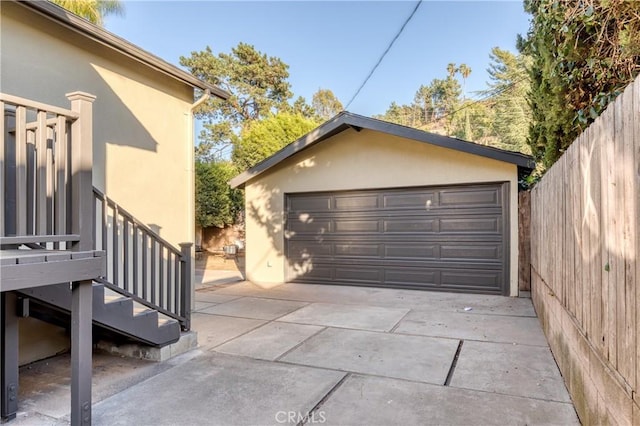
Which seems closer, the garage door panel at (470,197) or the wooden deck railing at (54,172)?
the wooden deck railing at (54,172)

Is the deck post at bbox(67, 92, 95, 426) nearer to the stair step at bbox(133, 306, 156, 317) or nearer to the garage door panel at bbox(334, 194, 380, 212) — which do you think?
the stair step at bbox(133, 306, 156, 317)

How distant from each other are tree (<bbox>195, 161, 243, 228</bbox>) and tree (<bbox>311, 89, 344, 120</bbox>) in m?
17.2

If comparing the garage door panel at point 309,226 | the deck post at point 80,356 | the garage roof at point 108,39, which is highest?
the garage roof at point 108,39

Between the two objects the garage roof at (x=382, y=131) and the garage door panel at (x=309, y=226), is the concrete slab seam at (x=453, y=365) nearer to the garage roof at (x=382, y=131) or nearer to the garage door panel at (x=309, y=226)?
the garage roof at (x=382, y=131)

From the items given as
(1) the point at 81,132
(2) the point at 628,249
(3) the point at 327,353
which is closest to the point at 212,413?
(3) the point at 327,353

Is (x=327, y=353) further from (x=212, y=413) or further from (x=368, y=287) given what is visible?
(x=368, y=287)

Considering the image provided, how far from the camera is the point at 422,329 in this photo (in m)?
5.16

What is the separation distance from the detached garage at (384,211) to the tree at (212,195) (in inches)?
227

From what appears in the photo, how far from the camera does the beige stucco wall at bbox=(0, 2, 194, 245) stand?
13.3 feet

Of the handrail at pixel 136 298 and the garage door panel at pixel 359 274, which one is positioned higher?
the handrail at pixel 136 298

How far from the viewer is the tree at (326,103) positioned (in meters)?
31.2

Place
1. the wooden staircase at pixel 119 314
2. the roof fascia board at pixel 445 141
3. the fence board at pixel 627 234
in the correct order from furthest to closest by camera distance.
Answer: the roof fascia board at pixel 445 141 < the wooden staircase at pixel 119 314 < the fence board at pixel 627 234

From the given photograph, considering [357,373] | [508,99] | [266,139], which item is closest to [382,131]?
[357,373]

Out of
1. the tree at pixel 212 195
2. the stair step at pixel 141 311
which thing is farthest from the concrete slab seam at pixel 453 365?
the tree at pixel 212 195
